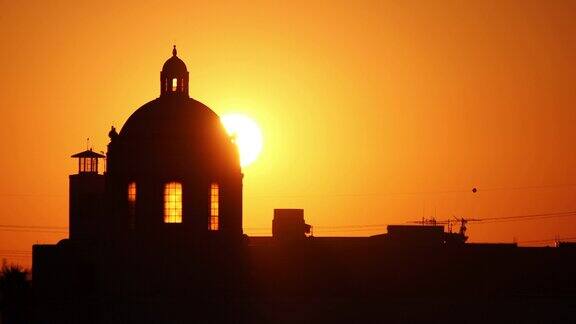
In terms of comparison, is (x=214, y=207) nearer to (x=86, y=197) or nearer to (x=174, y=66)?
(x=174, y=66)

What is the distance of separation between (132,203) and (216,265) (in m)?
5.63

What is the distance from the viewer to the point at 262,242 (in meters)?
92.9

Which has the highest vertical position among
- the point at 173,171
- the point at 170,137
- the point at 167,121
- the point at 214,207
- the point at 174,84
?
the point at 174,84

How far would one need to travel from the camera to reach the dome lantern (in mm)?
81812

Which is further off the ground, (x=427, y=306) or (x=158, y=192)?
(x=158, y=192)

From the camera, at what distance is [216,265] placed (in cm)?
8288

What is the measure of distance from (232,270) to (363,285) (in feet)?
32.8

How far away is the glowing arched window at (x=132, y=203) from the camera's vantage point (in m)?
81.3

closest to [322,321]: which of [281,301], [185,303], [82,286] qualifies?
[281,301]

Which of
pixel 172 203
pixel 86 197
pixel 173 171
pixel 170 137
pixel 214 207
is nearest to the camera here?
pixel 170 137

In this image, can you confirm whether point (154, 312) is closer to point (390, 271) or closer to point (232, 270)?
point (232, 270)

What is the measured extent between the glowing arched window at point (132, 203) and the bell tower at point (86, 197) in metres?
22.2

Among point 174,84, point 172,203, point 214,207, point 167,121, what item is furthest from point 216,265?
point 174,84

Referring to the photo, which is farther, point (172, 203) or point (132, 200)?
point (172, 203)
